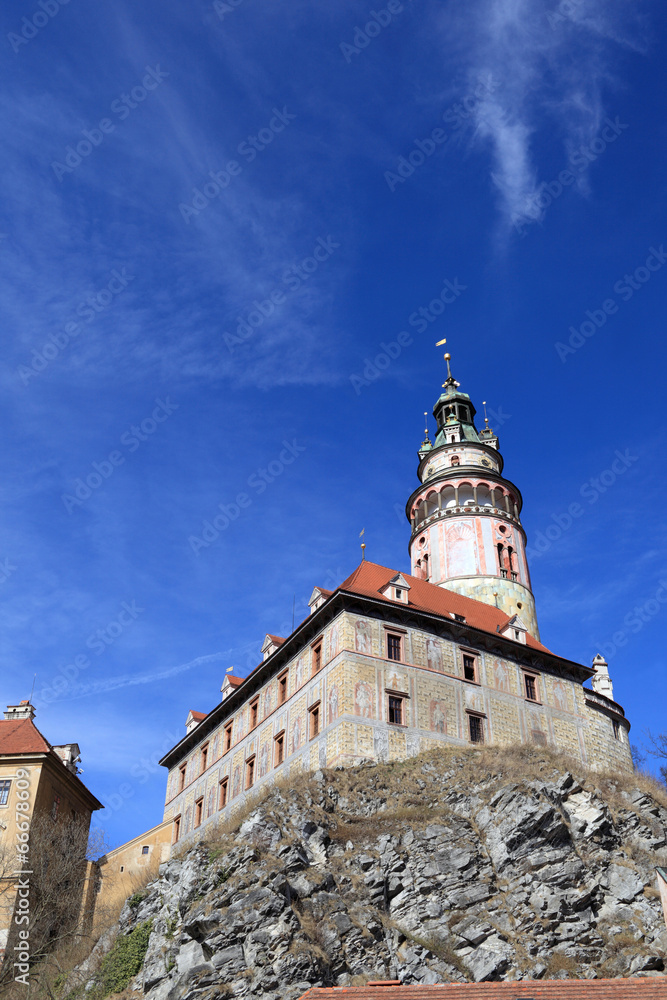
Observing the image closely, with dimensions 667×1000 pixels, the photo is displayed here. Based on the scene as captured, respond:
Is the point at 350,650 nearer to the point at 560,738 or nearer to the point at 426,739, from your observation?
the point at 426,739

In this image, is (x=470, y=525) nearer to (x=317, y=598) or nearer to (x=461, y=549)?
(x=461, y=549)

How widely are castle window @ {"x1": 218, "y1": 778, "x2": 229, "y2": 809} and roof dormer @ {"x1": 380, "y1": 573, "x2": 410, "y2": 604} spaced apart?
14.7 m

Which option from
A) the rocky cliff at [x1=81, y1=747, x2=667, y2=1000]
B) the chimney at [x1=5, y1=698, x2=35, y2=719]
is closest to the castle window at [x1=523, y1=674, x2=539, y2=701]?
the rocky cliff at [x1=81, y1=747, x2=667, y2=1000]

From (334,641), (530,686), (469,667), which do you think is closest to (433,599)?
(469,667)

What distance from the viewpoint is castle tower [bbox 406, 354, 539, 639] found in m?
61.3

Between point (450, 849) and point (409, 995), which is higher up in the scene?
point (450, 849)

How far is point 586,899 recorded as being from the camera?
32000 millimetres

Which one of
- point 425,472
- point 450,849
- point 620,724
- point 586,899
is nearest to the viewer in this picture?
point 586,899

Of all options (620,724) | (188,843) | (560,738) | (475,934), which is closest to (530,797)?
(475,934)

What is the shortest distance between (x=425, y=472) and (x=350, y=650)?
1187 inches

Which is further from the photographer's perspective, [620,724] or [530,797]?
[620,724]

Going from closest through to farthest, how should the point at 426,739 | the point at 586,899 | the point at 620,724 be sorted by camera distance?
the point at 586,899
the point at 426,739
the point at 620,724

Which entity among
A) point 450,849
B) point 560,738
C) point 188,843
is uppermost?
point 560,738

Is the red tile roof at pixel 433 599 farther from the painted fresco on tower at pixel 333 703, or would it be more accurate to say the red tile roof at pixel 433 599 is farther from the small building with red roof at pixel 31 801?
the small building with red roof at pixel 31 801
